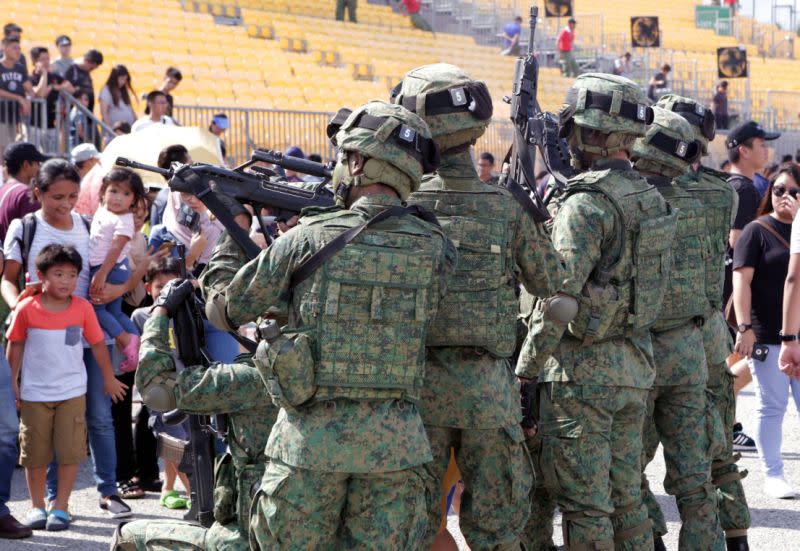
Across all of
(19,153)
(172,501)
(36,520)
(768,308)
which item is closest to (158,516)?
(172,501)

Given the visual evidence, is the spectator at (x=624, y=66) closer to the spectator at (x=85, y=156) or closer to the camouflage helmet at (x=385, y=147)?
the spectator at (x=85, y=156)

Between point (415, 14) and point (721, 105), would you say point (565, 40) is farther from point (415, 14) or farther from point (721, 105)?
point (721, 105)

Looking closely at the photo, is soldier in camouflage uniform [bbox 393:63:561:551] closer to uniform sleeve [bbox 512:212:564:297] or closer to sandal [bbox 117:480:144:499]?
uniform sleeve [bbox 512:212:564:297]

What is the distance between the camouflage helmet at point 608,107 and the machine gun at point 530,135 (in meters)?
0.33

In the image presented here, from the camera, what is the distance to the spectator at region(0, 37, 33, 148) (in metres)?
11.3

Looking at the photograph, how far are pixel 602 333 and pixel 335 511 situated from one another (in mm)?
1513

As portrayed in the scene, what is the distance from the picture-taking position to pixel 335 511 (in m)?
3.73

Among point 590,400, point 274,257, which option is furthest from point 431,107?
point 590,400

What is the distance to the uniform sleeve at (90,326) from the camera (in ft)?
20.1

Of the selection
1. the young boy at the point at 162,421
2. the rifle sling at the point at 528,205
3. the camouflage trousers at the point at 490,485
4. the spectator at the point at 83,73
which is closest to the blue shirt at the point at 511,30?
the spectator at the point at 83,73

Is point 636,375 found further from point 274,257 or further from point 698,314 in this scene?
point 274,257

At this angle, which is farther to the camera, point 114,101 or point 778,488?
point 114,101

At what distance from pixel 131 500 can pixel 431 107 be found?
3.47m

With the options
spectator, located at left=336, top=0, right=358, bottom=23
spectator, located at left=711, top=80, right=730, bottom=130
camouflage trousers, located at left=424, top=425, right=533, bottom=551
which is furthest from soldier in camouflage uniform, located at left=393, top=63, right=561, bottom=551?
spectator, located at left=336, top=0, right=358, bottom=23
